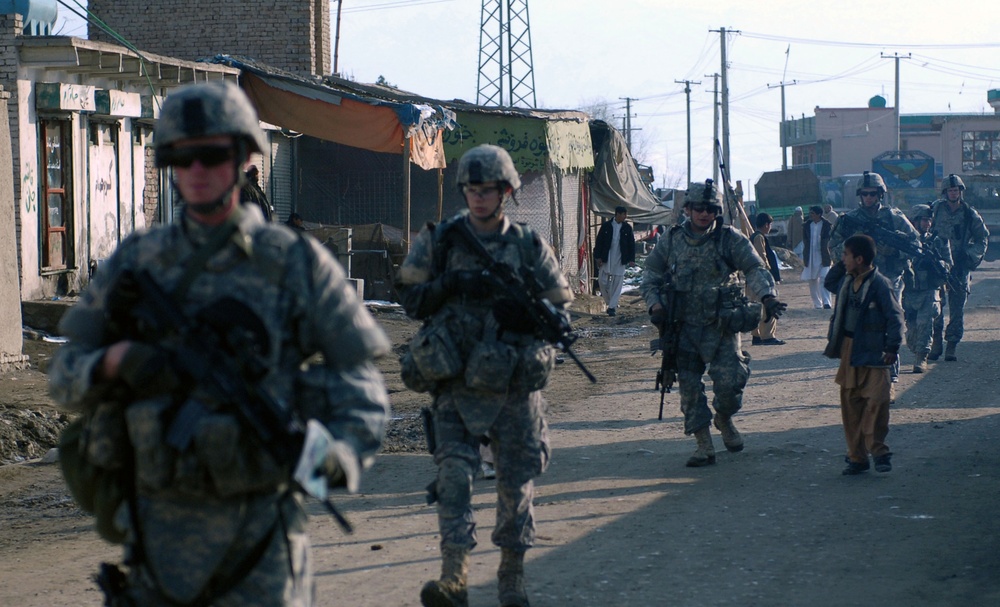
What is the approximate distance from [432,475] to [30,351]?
5897mm

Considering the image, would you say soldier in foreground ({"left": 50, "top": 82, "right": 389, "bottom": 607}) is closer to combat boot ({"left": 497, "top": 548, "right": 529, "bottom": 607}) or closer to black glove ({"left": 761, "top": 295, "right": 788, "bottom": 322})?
combat boot ({"left": 497, "top": 548, "right": 529, "bottom": 607})

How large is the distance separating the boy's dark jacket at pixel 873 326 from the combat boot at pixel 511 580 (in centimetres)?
362

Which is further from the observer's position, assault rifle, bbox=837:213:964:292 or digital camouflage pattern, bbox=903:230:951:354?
digital camouflage pattern, bbox=903:230:951:354

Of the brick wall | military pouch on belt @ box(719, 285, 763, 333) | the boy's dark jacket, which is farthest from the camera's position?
the brick wall

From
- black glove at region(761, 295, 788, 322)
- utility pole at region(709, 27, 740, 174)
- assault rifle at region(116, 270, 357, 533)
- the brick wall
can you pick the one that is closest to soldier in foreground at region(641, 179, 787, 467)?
black glove at region(761, 295, 788, 322)

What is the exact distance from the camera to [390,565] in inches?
235

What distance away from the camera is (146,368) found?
276cm

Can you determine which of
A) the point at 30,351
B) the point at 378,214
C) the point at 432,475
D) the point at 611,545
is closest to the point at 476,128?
the point at 378,214

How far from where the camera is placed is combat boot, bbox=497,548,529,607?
5.12 m

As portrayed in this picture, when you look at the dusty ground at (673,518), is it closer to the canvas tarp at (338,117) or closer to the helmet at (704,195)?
the helmet at (704,195)

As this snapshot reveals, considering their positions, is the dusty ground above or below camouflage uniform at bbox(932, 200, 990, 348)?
below

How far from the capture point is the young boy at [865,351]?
7.98 meters

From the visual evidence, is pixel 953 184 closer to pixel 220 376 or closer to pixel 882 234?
pixel 882 234

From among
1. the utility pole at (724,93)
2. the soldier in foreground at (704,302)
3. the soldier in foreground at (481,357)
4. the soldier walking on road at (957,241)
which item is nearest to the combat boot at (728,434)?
the soldier in foreground at (704,302)
